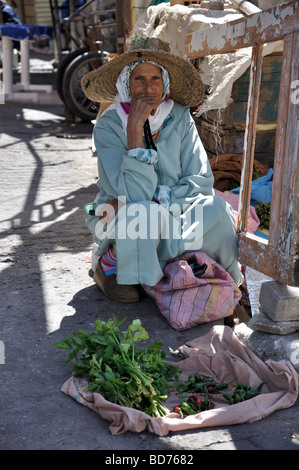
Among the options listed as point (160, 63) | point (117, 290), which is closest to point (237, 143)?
point (160, 63)

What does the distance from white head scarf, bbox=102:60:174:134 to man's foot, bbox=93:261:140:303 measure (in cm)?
83

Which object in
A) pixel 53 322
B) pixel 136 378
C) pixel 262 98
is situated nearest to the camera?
pixel 136 378

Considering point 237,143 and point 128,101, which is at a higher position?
point 128,101

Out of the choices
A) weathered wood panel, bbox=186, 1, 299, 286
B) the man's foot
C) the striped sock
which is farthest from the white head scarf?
the man's foot

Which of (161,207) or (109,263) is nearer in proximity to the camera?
(161,207)

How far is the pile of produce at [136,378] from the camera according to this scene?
7.31ft

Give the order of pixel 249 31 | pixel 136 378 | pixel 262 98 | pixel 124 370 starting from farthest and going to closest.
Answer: pixel 262 98
pixel 249 31
pixel 124 370
pixel 136 378

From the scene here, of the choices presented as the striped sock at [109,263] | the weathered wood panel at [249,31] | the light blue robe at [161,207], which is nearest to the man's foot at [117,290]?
the striped sock at [109,263]

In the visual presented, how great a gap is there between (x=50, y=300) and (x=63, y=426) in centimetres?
119

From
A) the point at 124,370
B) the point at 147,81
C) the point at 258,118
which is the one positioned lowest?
the point at 124,370

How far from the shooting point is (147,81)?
129 inches

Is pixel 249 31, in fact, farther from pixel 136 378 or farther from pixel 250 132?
pixel 136 378

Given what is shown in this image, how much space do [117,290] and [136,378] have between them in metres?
1.06

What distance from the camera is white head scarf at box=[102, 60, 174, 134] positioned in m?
3.32
